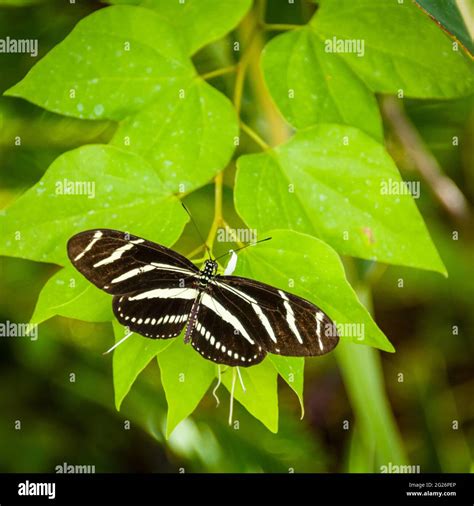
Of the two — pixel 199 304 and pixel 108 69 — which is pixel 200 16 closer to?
pixel 108 69

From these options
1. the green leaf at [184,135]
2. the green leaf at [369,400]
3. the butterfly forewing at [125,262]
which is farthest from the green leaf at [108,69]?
the green leaf at [369,400]

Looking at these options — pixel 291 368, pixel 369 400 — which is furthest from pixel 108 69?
pixel 369 400

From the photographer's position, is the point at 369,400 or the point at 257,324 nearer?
the point at 257,324

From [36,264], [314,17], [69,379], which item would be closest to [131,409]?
[69,379]

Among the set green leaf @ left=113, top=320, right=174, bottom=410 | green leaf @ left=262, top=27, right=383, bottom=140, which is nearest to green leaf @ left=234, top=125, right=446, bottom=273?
green leaf @ left=262, top=27, right=383, bottom=140

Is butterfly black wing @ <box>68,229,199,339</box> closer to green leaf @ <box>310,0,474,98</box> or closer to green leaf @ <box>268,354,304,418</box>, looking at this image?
green leaf @ <box>268,354,304,418</box>
